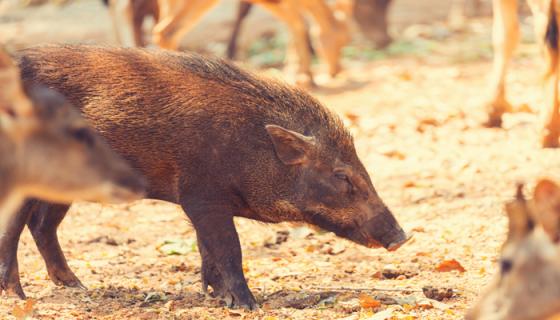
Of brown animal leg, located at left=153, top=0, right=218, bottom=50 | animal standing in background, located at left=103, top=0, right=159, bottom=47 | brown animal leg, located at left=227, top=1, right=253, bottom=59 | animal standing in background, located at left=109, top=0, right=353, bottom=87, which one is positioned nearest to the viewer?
brown animal leg, located at left=153, top=0, right=218, bottom=50

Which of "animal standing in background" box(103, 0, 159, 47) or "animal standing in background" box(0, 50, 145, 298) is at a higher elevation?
"animal standing in background" box(0, 50, 145, 298)

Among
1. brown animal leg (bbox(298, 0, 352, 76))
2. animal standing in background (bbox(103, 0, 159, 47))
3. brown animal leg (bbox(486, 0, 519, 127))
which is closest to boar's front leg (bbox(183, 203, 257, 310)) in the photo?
brown animal leg (bbox(486, 0, 519, 127))

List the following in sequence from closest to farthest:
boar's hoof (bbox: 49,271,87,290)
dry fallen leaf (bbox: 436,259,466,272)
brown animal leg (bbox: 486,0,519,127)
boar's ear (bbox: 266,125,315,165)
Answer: boar's ear (bbox: 266,125,315,165) → boar's hoof (bbox: 49,271,87,290) → dry fallen leaf (bbox: 436,259,466,272) → brown animal leg (bbox: 486,0,519,127)

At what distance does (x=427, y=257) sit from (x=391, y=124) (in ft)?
13.4

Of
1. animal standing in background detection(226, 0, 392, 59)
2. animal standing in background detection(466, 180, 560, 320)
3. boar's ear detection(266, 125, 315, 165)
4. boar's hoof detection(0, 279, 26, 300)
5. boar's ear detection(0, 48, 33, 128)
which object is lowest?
animal standing in background detection(226, 0, 392, 59)

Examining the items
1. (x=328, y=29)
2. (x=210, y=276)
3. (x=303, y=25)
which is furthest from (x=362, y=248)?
(x=303, y=25)

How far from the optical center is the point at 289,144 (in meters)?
6.25

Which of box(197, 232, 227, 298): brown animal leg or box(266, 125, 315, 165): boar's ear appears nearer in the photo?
box(266, 125, 315, 165): boar's ear

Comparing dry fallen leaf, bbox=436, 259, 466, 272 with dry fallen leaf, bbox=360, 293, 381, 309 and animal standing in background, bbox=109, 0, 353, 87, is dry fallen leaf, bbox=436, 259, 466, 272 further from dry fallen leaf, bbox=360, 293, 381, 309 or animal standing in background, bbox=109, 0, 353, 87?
animal standing in background, bbox=109, 0, 353, 87

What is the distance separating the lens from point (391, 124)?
11.3 meters

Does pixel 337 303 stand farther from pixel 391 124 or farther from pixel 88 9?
pixel 88 9

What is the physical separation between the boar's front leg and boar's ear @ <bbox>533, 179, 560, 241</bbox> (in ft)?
6.90

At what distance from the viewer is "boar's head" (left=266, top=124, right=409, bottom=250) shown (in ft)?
20.8

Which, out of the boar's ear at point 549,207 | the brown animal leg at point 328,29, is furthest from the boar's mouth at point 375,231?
the brown animal leg at point 328,29
